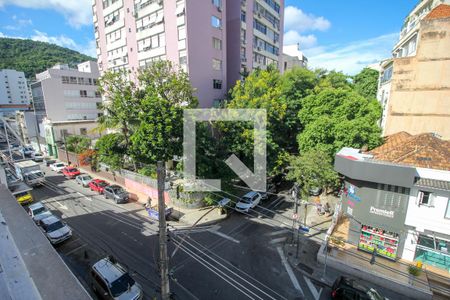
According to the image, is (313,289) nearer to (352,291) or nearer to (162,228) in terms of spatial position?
(352,291)

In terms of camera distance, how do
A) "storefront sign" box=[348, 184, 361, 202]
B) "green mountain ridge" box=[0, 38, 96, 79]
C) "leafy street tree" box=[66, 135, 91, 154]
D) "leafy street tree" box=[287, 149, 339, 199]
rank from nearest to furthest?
"storefront sign" box=[348, 184, 361, 202] < "leafy street tree" box=[287, 149, 339, 199] < "leafy street tree" box=[66, 135, 91, 154] < "green mountain ridge" box=[0, 38, 96, 79]

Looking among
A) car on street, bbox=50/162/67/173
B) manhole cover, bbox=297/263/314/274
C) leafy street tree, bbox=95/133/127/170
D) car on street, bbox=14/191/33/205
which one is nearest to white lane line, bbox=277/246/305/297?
manhole cover, bbox=297/263/314/274

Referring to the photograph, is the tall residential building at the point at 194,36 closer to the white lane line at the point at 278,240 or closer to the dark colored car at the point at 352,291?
the white lane line at the point at 278,240

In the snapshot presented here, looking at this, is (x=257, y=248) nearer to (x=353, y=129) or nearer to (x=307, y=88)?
(x=353, y=129)

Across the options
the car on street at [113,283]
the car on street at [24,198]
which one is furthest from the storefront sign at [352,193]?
the car on street at [24,198]

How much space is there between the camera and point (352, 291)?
10430mm

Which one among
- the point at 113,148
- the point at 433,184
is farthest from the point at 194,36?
the point at 433,184

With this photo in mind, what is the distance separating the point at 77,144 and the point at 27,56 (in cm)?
7633

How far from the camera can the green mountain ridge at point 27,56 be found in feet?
255

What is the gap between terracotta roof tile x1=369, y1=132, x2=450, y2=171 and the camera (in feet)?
42.5

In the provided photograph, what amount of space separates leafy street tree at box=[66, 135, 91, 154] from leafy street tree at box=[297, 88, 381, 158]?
32.1 m

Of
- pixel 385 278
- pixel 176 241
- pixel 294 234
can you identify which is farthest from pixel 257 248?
pixel 385 278

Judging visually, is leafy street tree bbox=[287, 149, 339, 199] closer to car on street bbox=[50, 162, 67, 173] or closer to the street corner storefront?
the street corner storefront

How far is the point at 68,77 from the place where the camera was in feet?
143
